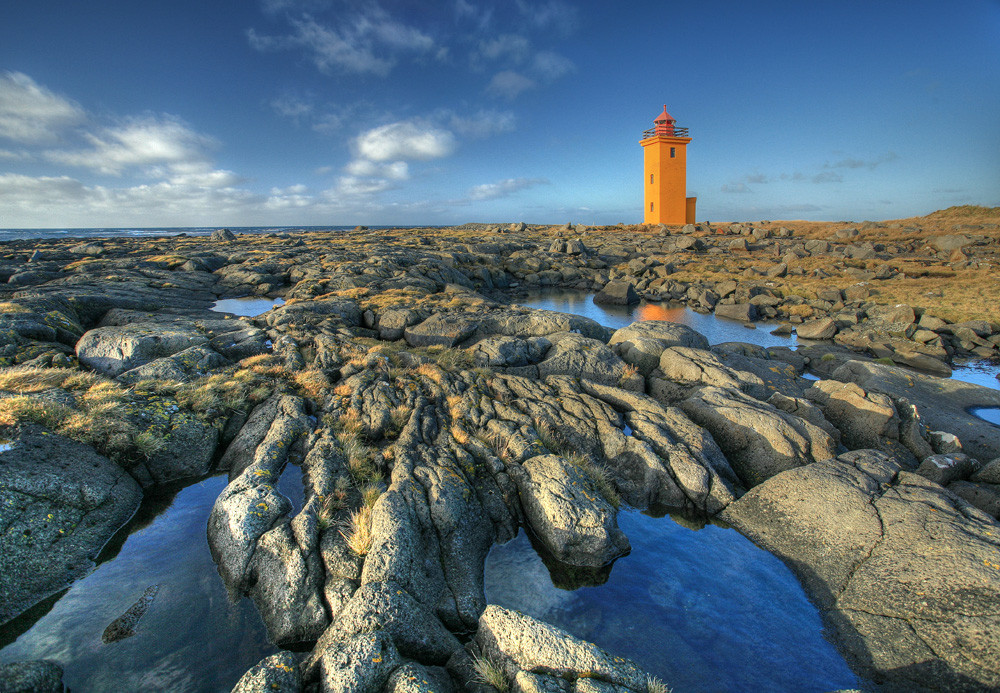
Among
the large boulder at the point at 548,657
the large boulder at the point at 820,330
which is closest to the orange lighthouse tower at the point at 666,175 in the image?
the large boulder at the point at 820,330

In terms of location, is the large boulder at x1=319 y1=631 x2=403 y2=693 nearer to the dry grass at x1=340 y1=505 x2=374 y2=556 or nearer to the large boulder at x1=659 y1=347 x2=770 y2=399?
the dry grass at x1=340 y1=505 x2=374 y2=556

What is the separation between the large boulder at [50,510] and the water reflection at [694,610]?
9325mm

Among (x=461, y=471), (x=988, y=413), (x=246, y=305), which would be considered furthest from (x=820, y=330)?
(x=246, y=305)

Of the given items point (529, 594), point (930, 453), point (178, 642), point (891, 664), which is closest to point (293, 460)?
point (178, 642)

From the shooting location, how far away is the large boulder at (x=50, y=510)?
343 inches

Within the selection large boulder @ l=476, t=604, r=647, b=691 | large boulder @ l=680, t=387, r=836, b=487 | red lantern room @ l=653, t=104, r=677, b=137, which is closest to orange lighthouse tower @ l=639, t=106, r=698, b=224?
red lantern room @ l=653, t=104, r=677, b=137

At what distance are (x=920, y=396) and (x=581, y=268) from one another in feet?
182

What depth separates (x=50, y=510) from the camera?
960 centimetres

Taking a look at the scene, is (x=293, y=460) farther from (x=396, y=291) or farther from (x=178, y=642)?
(x=396, y=291)

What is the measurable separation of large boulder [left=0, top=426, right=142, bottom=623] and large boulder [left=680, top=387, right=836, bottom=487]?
18075mm

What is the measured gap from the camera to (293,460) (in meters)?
12.8

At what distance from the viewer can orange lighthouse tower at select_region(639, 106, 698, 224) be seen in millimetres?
91312

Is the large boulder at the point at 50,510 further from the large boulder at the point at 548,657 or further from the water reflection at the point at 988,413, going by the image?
the water reflection at the point at 988,413

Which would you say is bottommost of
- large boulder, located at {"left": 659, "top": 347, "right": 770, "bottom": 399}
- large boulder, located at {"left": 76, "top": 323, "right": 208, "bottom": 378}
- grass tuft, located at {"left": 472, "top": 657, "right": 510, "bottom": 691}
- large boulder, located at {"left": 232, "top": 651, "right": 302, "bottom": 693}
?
grass tuft, located at {"left": 472, "top": 657, "right": 510, "bottom": 691}
